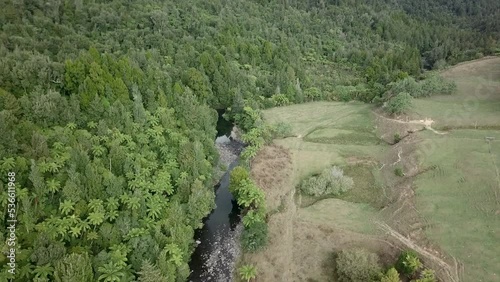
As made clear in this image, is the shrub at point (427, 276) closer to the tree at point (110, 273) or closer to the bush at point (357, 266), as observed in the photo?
the bush at point (357, 266)

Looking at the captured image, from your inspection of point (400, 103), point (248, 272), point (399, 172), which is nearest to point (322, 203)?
point (399, 172)

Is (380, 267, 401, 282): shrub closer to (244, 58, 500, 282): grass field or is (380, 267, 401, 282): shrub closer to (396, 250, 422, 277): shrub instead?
(396, 250, 422, 277): shrub

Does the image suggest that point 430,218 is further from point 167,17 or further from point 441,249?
point 167,17

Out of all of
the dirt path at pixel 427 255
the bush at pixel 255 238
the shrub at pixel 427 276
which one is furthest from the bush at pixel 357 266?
the bush at pixel 255 238

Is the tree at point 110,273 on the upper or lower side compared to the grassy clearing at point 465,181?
lower

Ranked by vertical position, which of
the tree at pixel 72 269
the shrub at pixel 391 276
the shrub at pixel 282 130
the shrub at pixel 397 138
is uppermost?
the tree at pixel 72 269

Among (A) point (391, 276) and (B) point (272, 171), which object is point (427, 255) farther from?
(B) point (272, 171)

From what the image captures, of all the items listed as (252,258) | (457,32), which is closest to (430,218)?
(252,258)
